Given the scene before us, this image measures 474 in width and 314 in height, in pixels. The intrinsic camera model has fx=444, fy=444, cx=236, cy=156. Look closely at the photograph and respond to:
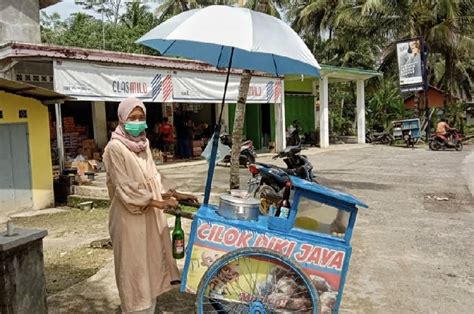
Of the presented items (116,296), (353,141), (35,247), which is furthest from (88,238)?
(353,141)

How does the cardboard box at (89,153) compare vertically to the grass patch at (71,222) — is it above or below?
above

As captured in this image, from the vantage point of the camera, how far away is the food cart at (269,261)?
260 cm

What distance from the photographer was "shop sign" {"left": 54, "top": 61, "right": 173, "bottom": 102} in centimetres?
948

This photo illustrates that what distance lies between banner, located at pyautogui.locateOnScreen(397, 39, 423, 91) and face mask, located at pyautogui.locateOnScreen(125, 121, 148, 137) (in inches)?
731

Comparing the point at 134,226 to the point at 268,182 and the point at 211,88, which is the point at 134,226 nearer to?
the point at 268,182

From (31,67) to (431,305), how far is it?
418 inches

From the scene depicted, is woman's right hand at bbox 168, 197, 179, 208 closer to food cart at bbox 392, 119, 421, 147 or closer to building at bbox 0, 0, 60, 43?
building at bbox 0, 0, 60, 43

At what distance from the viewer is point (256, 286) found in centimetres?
264

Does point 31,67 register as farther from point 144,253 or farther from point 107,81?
point 144,253

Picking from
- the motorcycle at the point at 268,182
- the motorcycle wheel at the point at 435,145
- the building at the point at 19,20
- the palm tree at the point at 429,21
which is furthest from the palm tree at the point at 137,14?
the motorcycle at the point at 268,182

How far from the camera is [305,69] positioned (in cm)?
372

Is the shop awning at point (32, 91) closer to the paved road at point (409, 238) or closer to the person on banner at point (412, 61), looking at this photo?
the paved road at point (409, 238)

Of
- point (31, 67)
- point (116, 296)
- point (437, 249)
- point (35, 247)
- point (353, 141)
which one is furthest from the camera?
point (353, 141)

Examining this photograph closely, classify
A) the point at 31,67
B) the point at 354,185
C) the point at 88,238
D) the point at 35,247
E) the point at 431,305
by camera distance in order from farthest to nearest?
the point at 31,67, the point at 354,185, the point at 88,238, the point at 431,305, the point at 35,247
